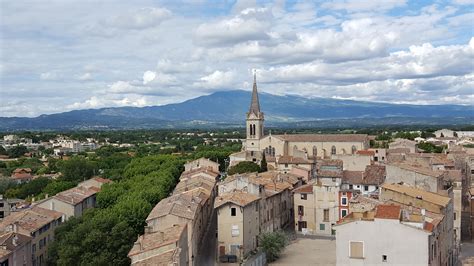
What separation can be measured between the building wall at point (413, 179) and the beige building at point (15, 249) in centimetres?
3189

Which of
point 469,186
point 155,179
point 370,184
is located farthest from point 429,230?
point 155,179

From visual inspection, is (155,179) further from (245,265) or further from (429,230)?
(429,230)

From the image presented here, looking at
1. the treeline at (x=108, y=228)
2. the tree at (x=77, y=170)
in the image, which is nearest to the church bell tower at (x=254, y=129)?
the tree at (x=77, y=170)

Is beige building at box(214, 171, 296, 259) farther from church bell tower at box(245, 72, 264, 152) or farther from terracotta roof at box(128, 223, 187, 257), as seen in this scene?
church bell tower at box(245, 72, 264, 152)

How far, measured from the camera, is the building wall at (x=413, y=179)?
157 feet

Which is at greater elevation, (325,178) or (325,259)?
(325,178)

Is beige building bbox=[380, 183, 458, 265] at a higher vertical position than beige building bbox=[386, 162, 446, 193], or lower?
lower

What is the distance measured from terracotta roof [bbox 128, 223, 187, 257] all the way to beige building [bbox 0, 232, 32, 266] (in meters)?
10.8

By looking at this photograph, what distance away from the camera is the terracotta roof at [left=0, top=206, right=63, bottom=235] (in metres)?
50.8

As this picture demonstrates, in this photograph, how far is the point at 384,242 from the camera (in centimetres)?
3322

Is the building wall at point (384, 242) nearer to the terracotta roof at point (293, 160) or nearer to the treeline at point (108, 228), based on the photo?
the treeline at point (108, 228)

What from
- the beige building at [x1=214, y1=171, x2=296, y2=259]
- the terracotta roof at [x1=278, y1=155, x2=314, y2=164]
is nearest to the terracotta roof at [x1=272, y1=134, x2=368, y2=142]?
→ the terracotta roof at [x1=278, y1=155, x2=314, y2=164]

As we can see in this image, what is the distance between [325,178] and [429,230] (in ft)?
86.9

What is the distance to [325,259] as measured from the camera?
156 ft
